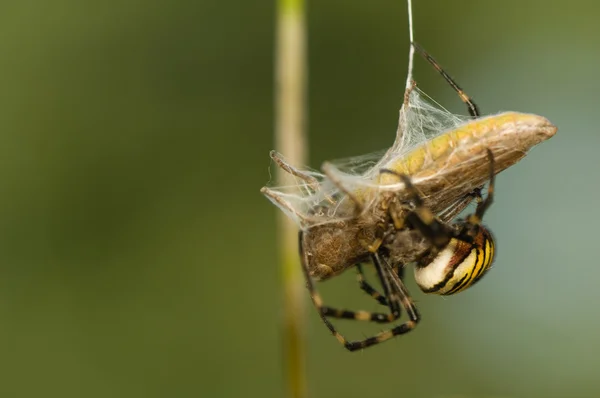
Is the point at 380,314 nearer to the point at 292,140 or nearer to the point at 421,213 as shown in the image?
the point at 421,213

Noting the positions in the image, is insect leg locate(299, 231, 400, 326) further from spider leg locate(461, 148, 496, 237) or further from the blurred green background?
the blurred green background

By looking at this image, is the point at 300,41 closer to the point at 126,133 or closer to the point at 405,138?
the point at 405,138

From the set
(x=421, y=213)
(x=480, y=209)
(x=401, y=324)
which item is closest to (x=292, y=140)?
(x=421, y=213)

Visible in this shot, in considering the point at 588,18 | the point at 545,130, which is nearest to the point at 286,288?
the point at 545,130

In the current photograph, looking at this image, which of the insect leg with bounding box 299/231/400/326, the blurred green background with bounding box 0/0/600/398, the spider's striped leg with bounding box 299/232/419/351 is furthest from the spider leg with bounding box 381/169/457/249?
the blurred green background with bounding box 0/0/600/398

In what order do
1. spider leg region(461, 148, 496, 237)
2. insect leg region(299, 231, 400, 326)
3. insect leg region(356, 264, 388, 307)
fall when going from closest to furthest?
spider leg region(461, 148, 496, 237), insect leg region(299, 231, 400, 326), insect leg region(356, 264, 388, 307)

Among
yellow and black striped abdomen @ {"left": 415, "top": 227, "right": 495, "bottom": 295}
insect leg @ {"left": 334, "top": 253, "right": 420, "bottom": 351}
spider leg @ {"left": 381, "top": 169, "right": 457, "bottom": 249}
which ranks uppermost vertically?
spider leg @ {"left": 381, "top": 169, "right": 457, "bottom": 249}
